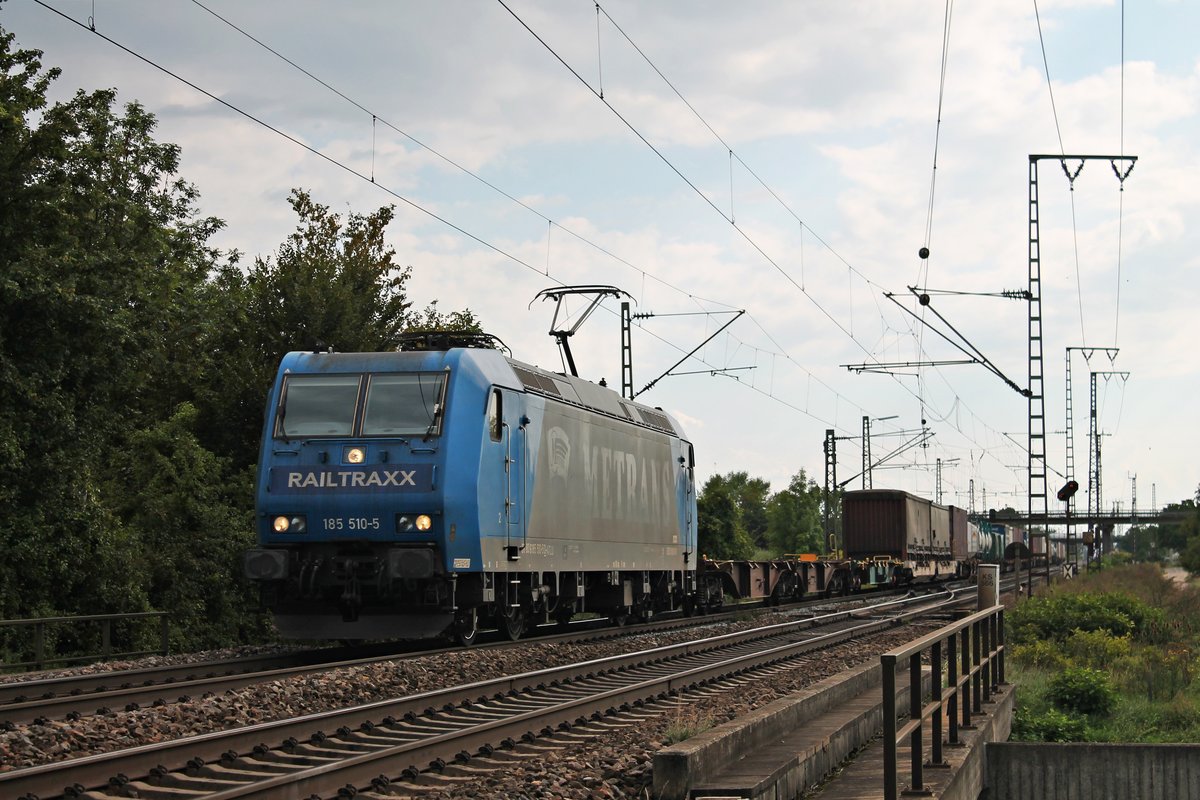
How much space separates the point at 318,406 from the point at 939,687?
952cm

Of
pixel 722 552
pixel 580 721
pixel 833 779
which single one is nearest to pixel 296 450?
pixel 580 721

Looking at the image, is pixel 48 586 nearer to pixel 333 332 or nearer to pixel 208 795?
pixel 333 332

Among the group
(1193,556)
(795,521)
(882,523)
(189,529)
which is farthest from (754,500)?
(189,529)

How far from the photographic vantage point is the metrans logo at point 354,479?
16.1m

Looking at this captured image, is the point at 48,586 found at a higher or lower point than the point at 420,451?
lower

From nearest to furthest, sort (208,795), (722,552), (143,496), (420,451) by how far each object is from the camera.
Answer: (208,795), (420,451), (143,496), (722,552)

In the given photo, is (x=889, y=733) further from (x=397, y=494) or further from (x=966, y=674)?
(x=397, y=494)

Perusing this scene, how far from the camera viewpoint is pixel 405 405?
1655 centimetres

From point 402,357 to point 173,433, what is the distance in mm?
16226

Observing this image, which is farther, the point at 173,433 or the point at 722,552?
the point at 722,552

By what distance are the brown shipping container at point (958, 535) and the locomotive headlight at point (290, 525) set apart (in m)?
46.2

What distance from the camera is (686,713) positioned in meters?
11.2

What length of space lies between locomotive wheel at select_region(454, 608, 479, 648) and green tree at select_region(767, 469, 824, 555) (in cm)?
9688

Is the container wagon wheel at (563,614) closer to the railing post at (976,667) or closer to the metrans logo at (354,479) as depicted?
the metrans logo at (354,479)
